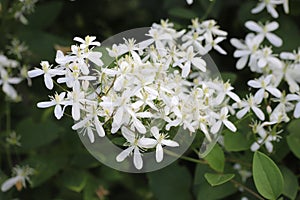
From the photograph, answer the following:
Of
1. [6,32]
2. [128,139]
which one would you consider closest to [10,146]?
[6,32]

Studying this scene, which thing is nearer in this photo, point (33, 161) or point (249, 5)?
point (33, 161)

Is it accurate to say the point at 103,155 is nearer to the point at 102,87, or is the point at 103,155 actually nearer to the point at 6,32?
the point at 102,87

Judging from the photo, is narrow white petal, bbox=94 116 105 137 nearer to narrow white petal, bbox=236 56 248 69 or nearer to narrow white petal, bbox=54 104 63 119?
narrow white petal, bbox=54 104 63 119

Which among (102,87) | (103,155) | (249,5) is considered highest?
(249,5)

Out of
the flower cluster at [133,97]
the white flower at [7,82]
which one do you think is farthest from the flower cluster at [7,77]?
the flower cluster at [133,97]

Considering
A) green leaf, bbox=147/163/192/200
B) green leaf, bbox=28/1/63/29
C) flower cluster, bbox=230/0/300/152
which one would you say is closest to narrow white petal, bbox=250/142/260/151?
flower cluster, bbox=230/0/300/152

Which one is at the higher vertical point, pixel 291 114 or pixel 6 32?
pixel 6 32

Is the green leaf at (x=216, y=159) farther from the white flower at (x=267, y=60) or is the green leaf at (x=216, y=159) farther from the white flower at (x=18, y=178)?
the white flower at (x=18, y=178)
